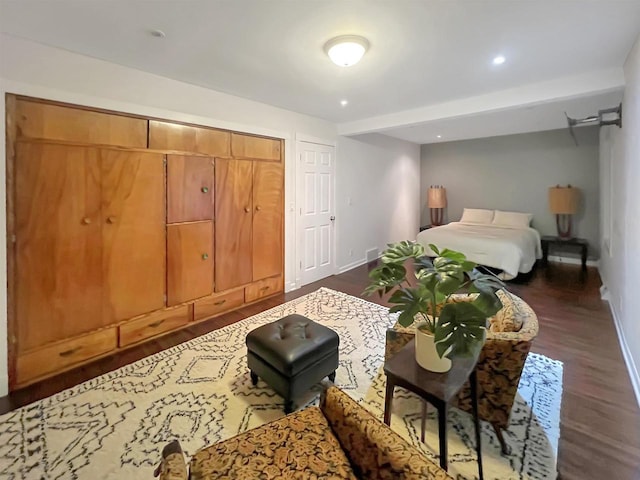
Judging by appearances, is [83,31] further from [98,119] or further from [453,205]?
[453,205]

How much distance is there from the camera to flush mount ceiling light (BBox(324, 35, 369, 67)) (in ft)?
6.96

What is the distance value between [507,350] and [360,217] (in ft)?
13.6

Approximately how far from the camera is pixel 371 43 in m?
2.23

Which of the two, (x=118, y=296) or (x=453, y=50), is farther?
(x=118, y=296)

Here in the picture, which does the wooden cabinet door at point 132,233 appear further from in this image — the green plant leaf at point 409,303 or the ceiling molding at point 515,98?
the ceiling molding at point 515,98

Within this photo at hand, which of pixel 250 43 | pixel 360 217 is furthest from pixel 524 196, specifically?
pixel 250 43

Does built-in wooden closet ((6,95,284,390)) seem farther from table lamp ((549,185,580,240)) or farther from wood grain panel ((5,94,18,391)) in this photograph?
table lamp ((549,185,580,240))

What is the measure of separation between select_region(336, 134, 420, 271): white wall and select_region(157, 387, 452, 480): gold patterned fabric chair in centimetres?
399

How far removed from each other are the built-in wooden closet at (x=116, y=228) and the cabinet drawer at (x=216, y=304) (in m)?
0.01

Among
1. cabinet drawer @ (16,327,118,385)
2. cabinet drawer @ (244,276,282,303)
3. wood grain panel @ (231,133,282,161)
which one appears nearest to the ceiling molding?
wood grain panel @ (231,133,282,161)

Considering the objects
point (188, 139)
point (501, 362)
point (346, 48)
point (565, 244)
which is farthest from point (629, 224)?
point (188, 139)

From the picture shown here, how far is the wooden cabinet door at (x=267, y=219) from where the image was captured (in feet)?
12.5

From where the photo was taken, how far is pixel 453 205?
737 cm

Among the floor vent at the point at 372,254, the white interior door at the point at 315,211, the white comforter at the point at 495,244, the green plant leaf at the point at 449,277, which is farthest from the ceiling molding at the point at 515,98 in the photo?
the green plant leaf at the point at 449,277
